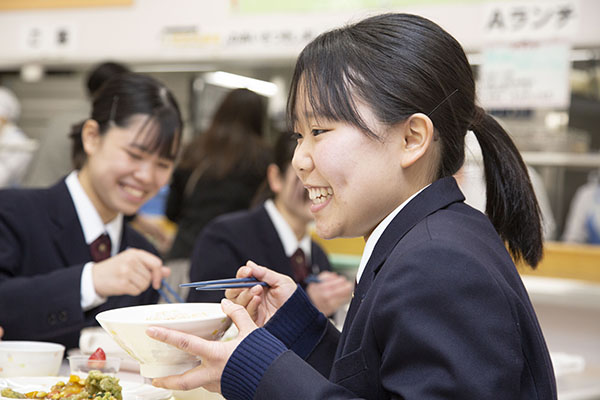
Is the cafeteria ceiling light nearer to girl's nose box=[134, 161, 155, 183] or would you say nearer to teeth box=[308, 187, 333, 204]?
girl's nose box=[134, 161, 155, 183]

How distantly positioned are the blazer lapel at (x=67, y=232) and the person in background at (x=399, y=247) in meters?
0.83

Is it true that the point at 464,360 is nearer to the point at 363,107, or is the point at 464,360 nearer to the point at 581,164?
the point at 363,107

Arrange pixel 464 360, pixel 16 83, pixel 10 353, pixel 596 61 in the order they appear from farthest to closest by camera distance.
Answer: pixel 16 83 < pixel 596 61 < pixel 10 353 < pixel 464 360

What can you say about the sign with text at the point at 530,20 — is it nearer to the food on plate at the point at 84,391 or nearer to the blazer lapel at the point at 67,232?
the blazer lapel at the point at 67,232

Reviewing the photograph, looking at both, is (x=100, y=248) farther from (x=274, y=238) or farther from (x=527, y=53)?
(x=527, y=53)

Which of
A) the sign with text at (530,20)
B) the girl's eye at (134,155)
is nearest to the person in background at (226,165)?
the sign with text at (530,20)

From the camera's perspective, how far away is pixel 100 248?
80.1 inches

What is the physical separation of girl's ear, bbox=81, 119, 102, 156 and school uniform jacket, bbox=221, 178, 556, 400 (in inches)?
48.8

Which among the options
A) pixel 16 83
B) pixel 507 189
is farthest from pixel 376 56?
pixel 16 83

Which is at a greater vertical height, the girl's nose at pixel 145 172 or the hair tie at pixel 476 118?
the hair tie at pixel 476 118

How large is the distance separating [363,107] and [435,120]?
0.11 metres

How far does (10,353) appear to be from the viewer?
141cm

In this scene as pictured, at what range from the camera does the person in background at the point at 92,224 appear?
1.72 m

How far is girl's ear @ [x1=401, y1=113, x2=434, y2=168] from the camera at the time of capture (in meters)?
1.08
